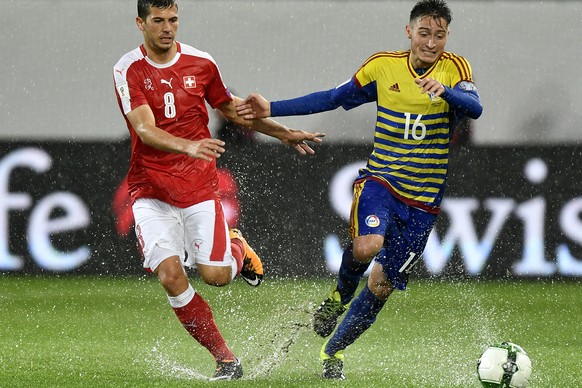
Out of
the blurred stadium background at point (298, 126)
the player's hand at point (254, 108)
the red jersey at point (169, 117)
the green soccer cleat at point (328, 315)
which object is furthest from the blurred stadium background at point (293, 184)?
the player's hand at point (254, 108)

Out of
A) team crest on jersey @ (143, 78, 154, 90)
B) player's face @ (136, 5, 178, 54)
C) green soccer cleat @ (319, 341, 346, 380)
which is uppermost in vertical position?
player's face @ (136, 5, 178, 54)

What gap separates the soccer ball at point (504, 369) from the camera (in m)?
6.00

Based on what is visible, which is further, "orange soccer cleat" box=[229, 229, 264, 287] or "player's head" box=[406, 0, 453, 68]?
"orange soccer cleat" box=[229, 229, 264, 287]

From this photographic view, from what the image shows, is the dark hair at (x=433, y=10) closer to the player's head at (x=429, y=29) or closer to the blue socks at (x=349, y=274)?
the player's head at (x=429, y=29)

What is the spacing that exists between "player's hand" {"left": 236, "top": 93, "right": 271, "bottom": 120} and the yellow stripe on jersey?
0.58m

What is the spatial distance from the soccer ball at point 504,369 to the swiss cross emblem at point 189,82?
2236 millimetres

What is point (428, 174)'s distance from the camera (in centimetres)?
700

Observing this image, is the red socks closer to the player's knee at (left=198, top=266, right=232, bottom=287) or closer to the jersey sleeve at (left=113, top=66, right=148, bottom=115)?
the player's knee at (left=198, top=266, right=232, bottom=287)

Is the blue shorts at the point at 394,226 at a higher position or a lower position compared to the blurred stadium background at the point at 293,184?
higher

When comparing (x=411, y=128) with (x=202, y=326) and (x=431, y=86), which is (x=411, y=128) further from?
(x=202, y=326)

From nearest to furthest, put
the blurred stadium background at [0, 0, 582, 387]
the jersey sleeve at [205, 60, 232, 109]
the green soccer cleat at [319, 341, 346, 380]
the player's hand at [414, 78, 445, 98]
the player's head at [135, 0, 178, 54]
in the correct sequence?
the player's hand at [414, 78, 445, 98], the player's head at [135, 0, 178, 54], the green soccer cleat at [319, 341, 346, 380], the jersey sleeve at [205, 60, 232, 109], the blurred stadium background at [0, 0, 582, 387]

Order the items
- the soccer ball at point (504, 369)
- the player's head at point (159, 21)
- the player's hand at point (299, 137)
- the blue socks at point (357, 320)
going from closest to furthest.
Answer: the soccer ball at point (504, 369), the player's head at point (159, 21), the blue socks at point (357, 320), the player's hand at point (299, 137)

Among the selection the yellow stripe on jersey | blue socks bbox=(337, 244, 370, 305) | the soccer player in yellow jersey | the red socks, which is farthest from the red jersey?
the yellow stripe on jersey

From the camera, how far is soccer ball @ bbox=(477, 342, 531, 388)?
5996 millimetres
